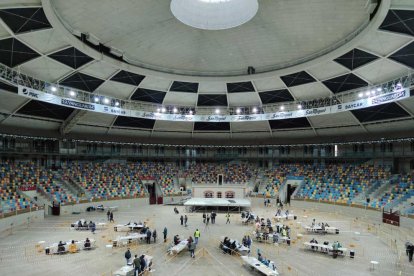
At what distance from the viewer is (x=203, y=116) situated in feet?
146

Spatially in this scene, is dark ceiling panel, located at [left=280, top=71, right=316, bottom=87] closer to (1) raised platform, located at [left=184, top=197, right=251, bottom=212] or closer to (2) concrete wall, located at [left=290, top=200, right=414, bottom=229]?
(1) raised platform, located at [left=184, top=197, right=251, bottom=212]

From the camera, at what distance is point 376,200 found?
38.0 metres

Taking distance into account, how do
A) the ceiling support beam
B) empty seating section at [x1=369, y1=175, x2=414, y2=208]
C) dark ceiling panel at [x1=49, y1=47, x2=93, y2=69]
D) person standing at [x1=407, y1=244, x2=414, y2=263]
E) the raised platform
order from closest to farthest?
person standing at [x1=407, y1=244, x2=414, y2=263]
dark ceiling panel at [x1=49, y1=47, x2=93, y2=69]
empty seating section at [x1=369, y1=175, x2=414, y2=208]
the ceiling support beam
the raised platform

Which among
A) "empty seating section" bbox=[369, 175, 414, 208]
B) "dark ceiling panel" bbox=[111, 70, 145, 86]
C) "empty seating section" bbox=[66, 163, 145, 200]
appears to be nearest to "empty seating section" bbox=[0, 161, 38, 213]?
"empty seating section" bbox=[66, 163, 145, 200]

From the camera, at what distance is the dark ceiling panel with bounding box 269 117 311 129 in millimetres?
46309

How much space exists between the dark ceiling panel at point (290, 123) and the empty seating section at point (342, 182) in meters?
8.95

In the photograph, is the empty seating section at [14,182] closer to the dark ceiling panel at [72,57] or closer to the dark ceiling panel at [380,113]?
the dark ceiling panel at [72,57]

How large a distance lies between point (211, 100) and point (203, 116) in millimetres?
2717

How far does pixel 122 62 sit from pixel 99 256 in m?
17.8

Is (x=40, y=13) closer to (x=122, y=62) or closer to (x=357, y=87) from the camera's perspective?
(x=122, y=62)

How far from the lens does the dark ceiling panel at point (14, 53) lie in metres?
23.2

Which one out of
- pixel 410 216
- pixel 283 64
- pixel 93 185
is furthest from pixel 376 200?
pixel 93 185

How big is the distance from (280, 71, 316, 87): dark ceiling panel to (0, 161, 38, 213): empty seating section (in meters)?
32.5

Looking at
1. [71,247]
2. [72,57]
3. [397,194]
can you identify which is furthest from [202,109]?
[71,247]
